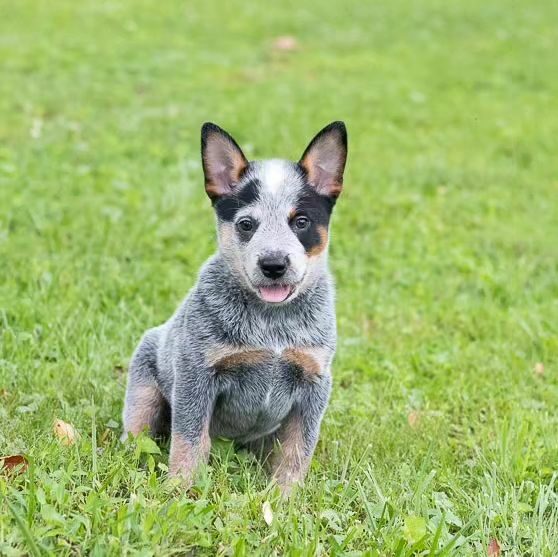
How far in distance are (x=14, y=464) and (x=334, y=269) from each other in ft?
11.1

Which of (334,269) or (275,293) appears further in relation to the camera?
(334,269)

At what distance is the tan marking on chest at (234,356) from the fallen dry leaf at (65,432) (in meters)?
0.64

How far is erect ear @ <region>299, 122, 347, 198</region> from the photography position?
12.0 ft

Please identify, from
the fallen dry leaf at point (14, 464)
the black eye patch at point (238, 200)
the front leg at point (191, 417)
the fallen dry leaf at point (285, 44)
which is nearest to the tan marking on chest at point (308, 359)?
the front leg at point (191, 417)

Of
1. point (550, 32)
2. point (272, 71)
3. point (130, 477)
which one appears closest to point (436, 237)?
point (130, 477)

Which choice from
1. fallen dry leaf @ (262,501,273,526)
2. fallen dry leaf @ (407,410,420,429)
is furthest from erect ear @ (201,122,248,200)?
fallen dry leaf @ (407,410,420,429)

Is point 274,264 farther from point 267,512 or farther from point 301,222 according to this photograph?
point 267,512

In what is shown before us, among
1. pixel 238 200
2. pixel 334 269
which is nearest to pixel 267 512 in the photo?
pixel 238 200

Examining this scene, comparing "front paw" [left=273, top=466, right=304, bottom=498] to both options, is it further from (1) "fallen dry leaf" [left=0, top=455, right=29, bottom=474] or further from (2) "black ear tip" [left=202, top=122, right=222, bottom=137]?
(2) "black ear tip" [left=202, top=122, right=222, bottom=137]

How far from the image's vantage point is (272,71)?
38.4 ft

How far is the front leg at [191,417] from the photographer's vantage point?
11.3 feet

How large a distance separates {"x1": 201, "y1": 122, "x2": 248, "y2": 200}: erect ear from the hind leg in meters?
0.83

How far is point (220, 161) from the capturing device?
367 cm

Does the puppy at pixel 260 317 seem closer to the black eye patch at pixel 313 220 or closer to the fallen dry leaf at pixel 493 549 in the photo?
the black eye patch at pixel 313 220
